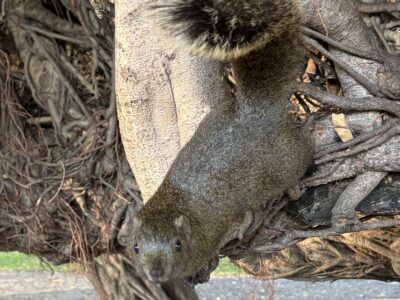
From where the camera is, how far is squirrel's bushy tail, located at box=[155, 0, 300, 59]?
1124 millimetres

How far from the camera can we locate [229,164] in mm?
1250

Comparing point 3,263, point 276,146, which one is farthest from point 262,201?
point 3,263

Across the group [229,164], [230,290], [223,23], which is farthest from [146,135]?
[230,290]

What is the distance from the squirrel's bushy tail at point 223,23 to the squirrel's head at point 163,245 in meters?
0.31

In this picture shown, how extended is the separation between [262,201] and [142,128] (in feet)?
0.88

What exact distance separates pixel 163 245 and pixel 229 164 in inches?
7.2

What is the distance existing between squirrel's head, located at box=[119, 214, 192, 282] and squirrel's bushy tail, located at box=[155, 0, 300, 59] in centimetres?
31

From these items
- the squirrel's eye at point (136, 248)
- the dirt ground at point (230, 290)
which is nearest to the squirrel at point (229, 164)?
the squirrel's eye at point (136, 248)

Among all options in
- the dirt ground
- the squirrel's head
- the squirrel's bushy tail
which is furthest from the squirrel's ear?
the dirt ground

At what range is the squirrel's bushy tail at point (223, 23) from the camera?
1.12 meters

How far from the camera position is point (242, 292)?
4922 mm

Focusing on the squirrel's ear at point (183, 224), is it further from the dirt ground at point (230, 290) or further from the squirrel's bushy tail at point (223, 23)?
the dirt ground at point (230, 290)

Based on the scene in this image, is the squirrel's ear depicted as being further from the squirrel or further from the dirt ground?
the dirt ground

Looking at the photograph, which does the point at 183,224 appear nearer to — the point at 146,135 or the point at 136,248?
the point at 136,248
